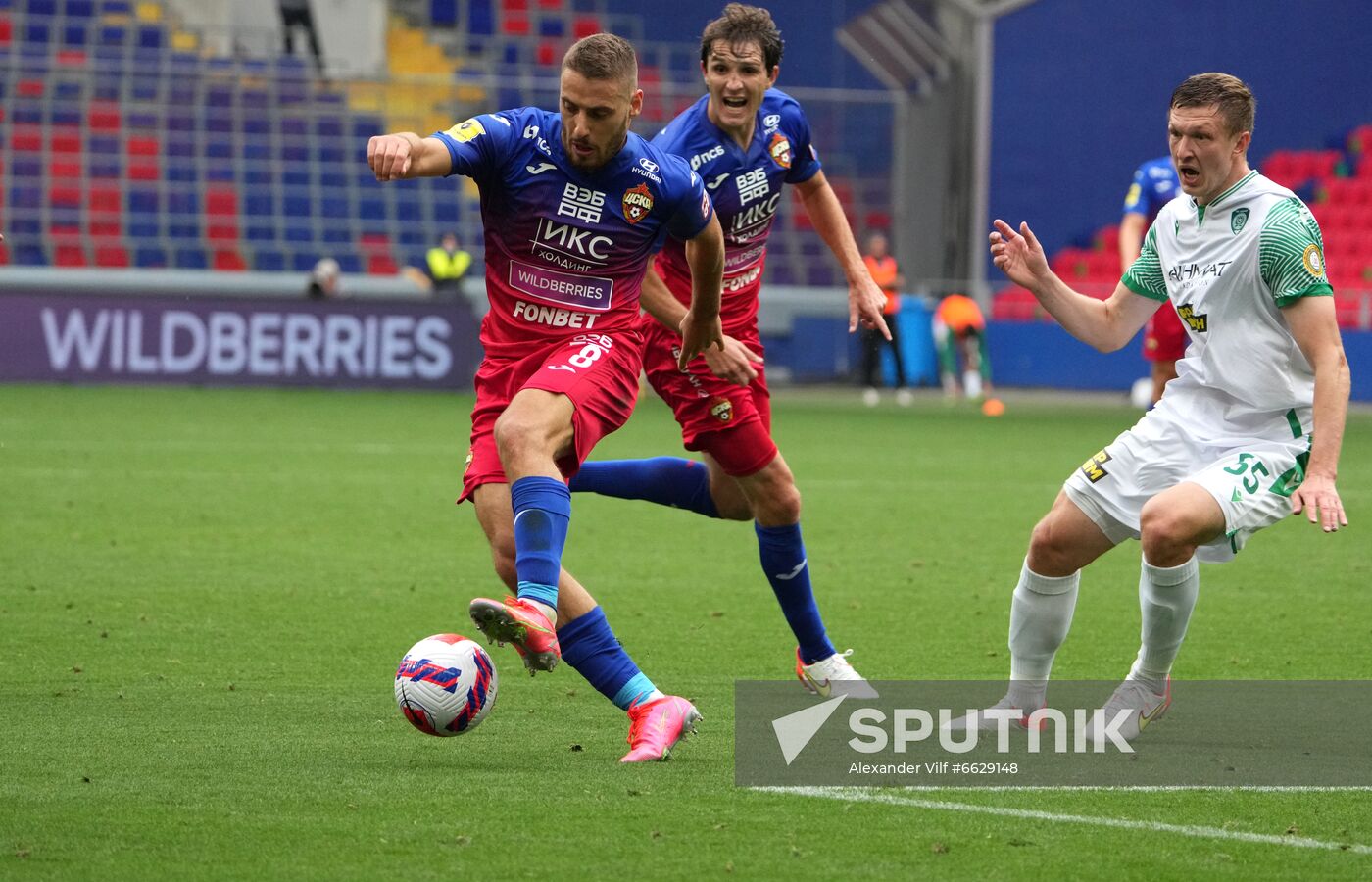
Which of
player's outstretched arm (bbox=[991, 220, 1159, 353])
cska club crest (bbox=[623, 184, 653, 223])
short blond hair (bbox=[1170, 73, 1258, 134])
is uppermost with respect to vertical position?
short blond hair (bbox=[1170, 73, 1258, 134])

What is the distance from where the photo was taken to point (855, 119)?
101 ft

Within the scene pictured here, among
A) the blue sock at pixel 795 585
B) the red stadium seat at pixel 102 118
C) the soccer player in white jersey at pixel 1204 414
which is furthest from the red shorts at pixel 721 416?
the red stadium seat at pixel 102 118

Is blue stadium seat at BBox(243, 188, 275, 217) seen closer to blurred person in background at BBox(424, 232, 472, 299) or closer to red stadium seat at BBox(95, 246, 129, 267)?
red stadium seat at BBox(95, 246, 129, 267)

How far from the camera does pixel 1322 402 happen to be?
4.90 m

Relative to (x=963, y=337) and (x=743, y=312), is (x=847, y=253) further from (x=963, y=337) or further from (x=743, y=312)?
(x=963, y=337)

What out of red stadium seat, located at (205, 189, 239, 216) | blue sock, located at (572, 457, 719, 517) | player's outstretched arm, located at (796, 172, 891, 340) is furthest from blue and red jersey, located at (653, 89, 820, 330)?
red stadium seat, located at (205, 189, 239, 216)

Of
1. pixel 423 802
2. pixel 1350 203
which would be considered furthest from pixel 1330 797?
pixel 1350 203

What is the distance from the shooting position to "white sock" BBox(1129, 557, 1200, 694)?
17.4ft

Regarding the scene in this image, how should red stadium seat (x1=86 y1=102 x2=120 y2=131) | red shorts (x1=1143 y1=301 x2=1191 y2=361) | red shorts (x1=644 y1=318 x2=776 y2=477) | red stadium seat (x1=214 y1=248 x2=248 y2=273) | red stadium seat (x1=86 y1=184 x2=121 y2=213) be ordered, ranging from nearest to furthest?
1. red shorts (x1=644 y1=318 x2=776 y2=477)
2. red shorts (x1=1143 y1=301 x2=1191 y2=361)
3. red stadium seat (x1=214 y1=248 x2=248 y2=273)
4. red stadium seat (x1=86 y1=184 x2=121 y2=213)
5. red stadium seat (x1=86 y1=102 x2=120 y2=131)

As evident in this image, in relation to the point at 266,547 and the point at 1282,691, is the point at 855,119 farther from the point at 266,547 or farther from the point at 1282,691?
the point at 1282,691

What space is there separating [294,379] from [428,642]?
55.7 ft

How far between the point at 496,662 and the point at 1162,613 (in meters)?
2.48

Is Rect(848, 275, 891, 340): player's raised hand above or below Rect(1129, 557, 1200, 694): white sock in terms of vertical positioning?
above

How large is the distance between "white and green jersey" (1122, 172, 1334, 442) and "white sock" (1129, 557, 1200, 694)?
0.41 meters
